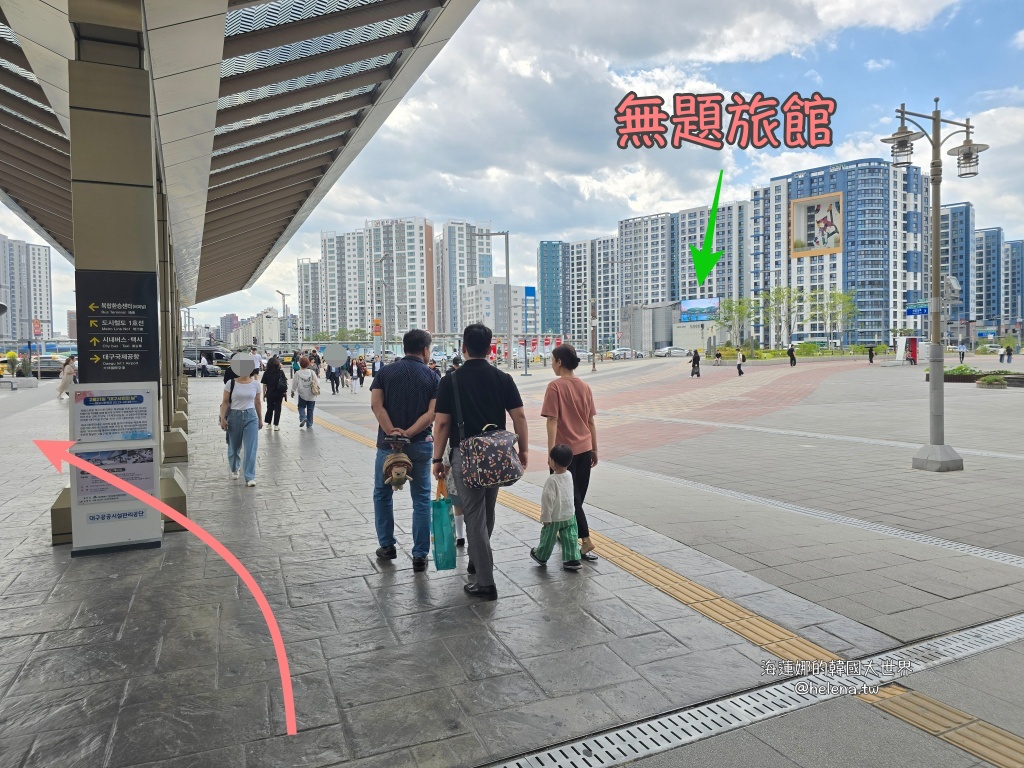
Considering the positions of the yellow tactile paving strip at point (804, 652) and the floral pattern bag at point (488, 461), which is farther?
the floral pattern bag at point (488, 461)

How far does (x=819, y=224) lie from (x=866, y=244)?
179 feet

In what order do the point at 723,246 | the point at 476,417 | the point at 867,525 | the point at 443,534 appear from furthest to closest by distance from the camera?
the point at 723,246 → the point at 867,525 → the point at 443,534 → the point at 476,417

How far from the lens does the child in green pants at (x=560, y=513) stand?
4711 millimetres

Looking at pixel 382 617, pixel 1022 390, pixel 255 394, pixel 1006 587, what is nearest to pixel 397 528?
pixel 382 617

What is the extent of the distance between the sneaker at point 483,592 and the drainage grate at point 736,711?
155 cm

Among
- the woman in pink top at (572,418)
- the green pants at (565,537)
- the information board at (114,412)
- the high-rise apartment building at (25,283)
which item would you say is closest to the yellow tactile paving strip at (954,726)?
the green pants at (565,537)

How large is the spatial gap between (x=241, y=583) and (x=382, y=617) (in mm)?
1281

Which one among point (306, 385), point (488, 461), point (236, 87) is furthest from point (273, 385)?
point (488, 461)

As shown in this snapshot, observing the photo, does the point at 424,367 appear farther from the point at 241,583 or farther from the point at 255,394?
the point at 255,394

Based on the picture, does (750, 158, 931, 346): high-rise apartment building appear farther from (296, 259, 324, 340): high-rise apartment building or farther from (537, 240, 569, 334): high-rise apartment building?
(296, 259, 324, 340): high-rise apartment building

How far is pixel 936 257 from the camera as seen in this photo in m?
8.68

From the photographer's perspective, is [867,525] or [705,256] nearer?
[867,525]

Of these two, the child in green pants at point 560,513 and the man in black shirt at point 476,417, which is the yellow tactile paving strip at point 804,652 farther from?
the man in black shirt at point 476,417

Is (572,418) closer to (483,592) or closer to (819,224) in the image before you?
(483,592)
